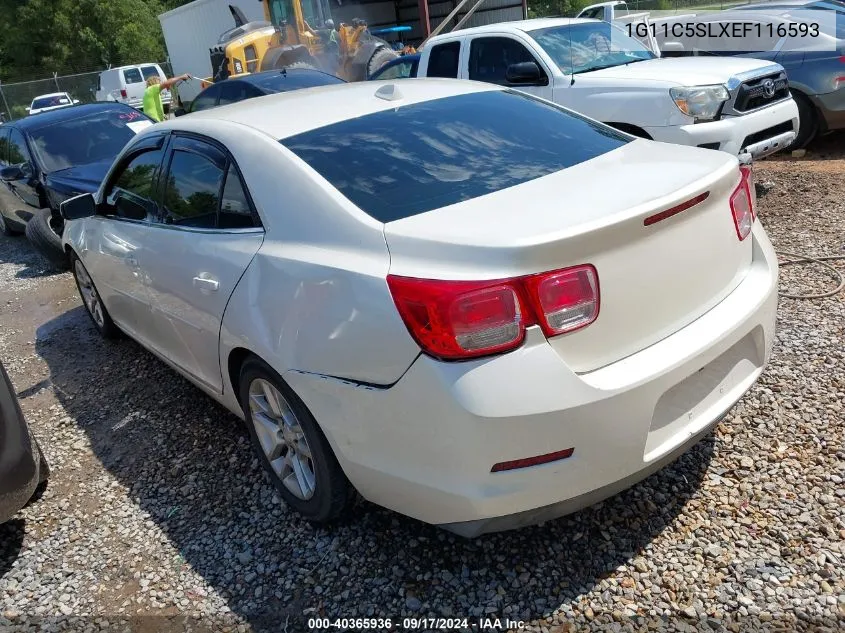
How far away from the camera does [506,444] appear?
206 centimetres

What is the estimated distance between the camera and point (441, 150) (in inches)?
112

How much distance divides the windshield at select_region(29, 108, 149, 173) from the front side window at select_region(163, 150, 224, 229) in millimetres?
4912

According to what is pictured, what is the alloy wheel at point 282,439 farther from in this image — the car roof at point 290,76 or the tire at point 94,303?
the car roof at point 290,76

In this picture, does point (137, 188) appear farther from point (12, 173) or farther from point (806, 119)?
point (806, 119)

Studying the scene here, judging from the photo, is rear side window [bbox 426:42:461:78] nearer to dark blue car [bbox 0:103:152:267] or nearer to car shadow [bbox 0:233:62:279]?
dark blue car [bbox 0:103:152:267]

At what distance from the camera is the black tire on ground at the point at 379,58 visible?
15.8 meters

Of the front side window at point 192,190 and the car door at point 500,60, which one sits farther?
the car door at point 500,60

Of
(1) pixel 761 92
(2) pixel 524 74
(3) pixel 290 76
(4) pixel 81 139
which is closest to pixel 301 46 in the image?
(3) pixel 290 76

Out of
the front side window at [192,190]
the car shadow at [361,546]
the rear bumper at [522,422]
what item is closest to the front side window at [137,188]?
the front side window at [192,190]

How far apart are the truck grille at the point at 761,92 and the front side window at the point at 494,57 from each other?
2060 mm

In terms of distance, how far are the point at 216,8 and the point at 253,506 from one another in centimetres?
2372

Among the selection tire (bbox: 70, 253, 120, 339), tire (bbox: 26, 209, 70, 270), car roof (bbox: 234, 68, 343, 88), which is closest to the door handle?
tire (bbox: 70, 253, 120, 339)

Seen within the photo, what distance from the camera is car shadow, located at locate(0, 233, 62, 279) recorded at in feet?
25.9

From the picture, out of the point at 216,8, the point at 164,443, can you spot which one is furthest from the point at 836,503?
the point at 216,8
